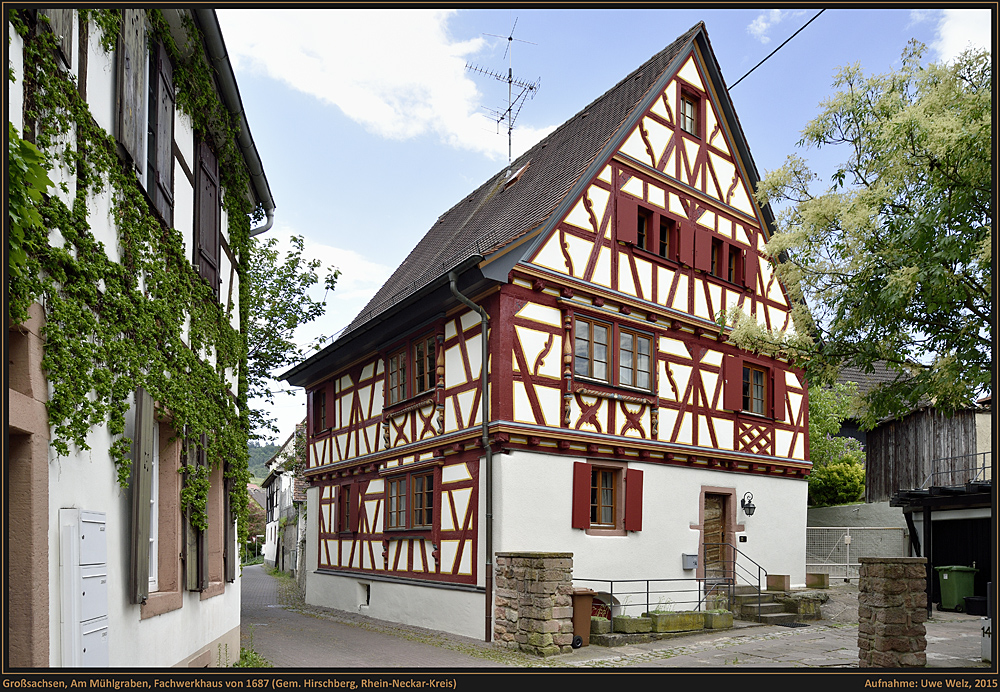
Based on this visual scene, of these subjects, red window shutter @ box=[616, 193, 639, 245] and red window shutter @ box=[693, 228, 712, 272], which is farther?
red window shutter @ box=[693, 228, 712, 272]

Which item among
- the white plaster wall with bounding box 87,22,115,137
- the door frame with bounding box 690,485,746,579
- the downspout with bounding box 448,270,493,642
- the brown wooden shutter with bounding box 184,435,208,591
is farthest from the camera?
the door frame with bounding box 690,485,746,579

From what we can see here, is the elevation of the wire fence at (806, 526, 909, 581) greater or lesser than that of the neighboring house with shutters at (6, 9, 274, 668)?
lesser

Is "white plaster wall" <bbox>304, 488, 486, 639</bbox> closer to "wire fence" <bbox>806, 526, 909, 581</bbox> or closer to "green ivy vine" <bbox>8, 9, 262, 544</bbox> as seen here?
"green ivy vine" <bbox>8, 9, 262, 544</bbox>

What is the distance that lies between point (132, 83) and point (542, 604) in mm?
8253

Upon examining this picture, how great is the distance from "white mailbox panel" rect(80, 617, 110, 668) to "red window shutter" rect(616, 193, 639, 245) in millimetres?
11847

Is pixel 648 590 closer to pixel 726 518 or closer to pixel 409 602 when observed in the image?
pixel 726 518

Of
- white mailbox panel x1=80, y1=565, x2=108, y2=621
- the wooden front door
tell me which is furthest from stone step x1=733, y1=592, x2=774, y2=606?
white mailbox panel x1=80, y1=565, x2=108, y2=621

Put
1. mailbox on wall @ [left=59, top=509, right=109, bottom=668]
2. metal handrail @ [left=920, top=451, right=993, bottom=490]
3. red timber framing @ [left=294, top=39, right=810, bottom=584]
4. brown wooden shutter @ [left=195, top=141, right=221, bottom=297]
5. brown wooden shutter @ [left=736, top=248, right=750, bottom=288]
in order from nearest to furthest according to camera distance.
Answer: mailbox on wall @ [left=59, top=509, right=109, bottom=668], brown wooden shutter @ [left=195, top=141, right=221, bottom=297], red timber framing @ [left=294, top=39, right=810, bottom=584], brown wooden shutter @ [left=736, top=248, right=750, bottom=288], metal handrail @ [left=920, top=451, right=993, bottom=490]

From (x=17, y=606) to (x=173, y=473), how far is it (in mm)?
3324

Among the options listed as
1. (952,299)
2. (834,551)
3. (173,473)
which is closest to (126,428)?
(173,473)

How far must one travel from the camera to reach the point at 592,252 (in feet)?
50.8

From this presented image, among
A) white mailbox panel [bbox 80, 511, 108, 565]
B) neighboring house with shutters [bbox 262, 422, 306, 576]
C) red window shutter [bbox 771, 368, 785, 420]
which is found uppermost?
red window shutter [bbox 771, 368, 785, 420]

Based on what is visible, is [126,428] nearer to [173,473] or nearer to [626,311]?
[173,473]

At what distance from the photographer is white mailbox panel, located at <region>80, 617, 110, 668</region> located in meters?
5.50
